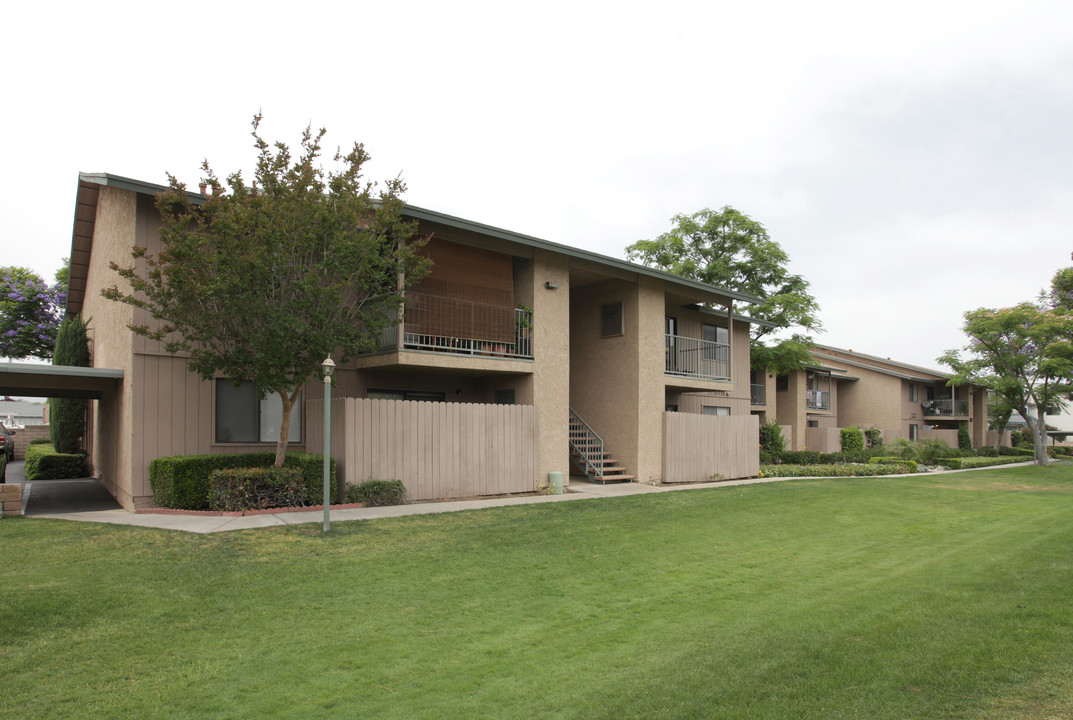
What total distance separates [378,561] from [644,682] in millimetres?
4803

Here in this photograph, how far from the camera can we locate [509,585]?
Answer: 26.1ft

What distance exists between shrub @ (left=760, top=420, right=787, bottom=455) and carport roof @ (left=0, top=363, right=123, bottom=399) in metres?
25.7

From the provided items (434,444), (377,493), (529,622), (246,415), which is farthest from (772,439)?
(529,622)

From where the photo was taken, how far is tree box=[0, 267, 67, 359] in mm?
35969

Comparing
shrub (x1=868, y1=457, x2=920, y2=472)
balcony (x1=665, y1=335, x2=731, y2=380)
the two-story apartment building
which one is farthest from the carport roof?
shrub (x1=868, y1=457, x2=920, y2=472)

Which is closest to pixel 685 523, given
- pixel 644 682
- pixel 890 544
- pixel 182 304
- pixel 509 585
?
pixel 890 544

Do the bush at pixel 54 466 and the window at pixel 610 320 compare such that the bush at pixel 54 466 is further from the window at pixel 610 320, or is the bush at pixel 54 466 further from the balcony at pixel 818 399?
the balcony at pixel 818 399

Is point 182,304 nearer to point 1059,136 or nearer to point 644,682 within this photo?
point 644,682

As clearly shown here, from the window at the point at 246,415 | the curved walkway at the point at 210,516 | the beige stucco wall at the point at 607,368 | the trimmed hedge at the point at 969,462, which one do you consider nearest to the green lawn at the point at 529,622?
the curved walkway at the point at 210,516

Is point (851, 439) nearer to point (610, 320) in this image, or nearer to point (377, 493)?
point (610, 320)

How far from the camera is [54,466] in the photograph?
2147 centimetres

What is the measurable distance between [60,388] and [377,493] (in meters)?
8.25

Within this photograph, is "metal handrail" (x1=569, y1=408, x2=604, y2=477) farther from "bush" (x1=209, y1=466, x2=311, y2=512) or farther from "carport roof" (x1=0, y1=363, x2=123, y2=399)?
"carport roof" (x1=0, y1=363, x2=123, y2=399)

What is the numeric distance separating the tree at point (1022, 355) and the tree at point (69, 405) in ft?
119
